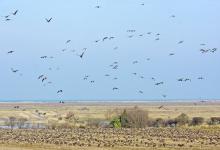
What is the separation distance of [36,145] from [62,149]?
5093 millimetres

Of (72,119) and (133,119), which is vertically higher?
(72,119)

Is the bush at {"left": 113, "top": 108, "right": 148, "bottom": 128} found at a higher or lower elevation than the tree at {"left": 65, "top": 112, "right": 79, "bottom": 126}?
lower

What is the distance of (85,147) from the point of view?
156ft

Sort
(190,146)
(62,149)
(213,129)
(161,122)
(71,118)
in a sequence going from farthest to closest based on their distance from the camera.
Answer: (71,118) → (161,122) → (213,129) → (190,146) → (62,149)

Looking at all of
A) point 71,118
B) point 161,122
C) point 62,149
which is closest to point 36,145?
point 62,149

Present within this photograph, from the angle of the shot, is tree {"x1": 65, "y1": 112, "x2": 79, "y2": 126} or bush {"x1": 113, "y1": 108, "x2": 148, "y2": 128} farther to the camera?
tree {"x1": 65, "y1": 112, "x2": 79, "y2": 126}

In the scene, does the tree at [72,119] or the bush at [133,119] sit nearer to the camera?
the bush at [133,119]

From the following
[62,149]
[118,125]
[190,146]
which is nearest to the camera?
[62,149]

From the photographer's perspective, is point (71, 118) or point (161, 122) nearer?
point (161, 122)

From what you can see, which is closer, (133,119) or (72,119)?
(133,119)

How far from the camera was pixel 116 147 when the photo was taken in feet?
157

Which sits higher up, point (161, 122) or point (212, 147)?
point (161, 122)

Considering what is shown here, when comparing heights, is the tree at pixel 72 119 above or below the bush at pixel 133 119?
above

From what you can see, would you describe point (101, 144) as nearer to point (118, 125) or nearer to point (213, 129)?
point (213, 129)
